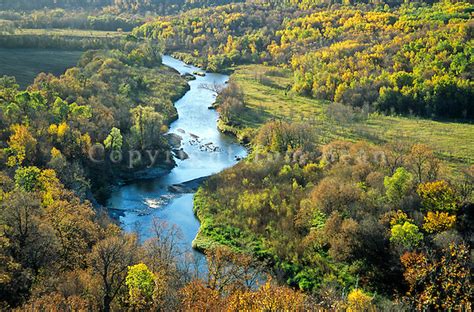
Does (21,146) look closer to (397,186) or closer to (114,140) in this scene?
(114,140)

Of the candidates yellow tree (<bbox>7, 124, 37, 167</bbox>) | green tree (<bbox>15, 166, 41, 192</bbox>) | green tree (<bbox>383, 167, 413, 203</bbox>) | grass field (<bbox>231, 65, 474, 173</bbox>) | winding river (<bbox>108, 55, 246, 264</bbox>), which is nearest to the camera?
green tree (<bbox>15, 166, 41, 192</bbox>)

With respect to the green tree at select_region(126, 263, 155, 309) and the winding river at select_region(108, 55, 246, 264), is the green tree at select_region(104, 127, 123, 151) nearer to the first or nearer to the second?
the winding river at select_region(108, 55, 246, 264)

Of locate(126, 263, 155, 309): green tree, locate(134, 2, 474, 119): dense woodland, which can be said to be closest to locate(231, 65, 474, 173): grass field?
locate(134, 2, 474, 119): dense woodland

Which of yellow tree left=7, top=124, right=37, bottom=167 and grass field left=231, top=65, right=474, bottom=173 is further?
grass field left=231, top=65, right=474, bottom=173

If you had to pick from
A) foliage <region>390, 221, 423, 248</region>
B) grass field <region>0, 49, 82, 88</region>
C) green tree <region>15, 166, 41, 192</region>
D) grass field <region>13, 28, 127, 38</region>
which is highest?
grass field <region>13, 28, 127, 38</region>

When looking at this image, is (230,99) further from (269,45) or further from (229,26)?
(229,26)

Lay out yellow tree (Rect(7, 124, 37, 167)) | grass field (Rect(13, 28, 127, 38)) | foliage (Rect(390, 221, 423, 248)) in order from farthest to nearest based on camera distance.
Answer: grass field (Rect(13, 28, 127, 38))
yellow tree (Rect(7, 124, 37, 167))
foliage (Rect(390, 221, 423, 248))

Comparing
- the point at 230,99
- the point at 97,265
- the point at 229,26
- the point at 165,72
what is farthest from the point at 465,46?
the point at 97,265

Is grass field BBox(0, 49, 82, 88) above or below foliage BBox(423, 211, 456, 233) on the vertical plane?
above
